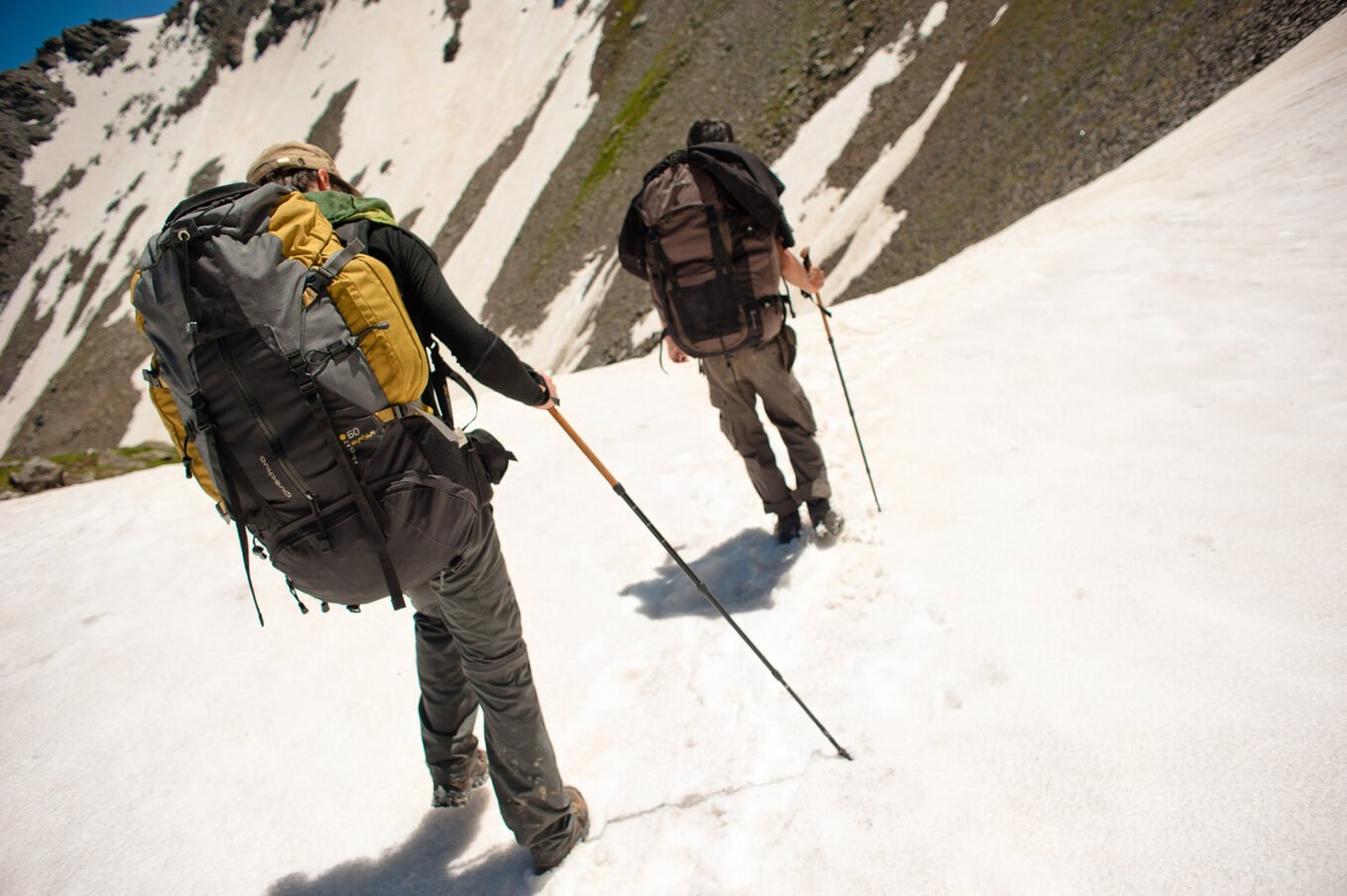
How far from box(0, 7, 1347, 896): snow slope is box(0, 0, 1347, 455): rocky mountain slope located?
11.9m

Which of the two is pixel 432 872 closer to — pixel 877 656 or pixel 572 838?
pixel 572 838

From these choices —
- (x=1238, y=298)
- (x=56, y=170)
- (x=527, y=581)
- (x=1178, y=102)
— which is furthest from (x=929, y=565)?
(x=56, y=170)

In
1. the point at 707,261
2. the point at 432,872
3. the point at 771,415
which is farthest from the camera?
the point at 771,415

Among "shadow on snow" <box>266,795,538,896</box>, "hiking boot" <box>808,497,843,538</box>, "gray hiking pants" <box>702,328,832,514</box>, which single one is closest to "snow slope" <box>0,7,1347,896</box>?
"shadow on snow" <box>266,795,538,896</box>

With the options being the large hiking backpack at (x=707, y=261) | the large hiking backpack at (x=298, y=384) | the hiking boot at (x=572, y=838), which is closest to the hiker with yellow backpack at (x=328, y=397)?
the large hiking backpack at (x=298, y=384)

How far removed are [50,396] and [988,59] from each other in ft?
263

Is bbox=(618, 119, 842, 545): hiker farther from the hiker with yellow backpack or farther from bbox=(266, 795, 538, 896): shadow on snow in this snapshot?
bbox=(266, 795, 538, 896): shadow on snow

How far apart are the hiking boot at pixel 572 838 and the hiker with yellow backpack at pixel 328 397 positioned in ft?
0.56

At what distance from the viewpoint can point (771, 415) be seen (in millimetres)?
4895

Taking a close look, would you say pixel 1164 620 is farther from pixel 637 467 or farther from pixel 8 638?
pixel 8 638

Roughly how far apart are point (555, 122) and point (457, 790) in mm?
59839

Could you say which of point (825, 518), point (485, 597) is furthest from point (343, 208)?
point (825, 518)

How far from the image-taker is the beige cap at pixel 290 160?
2.83 metres

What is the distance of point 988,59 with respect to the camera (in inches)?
894
